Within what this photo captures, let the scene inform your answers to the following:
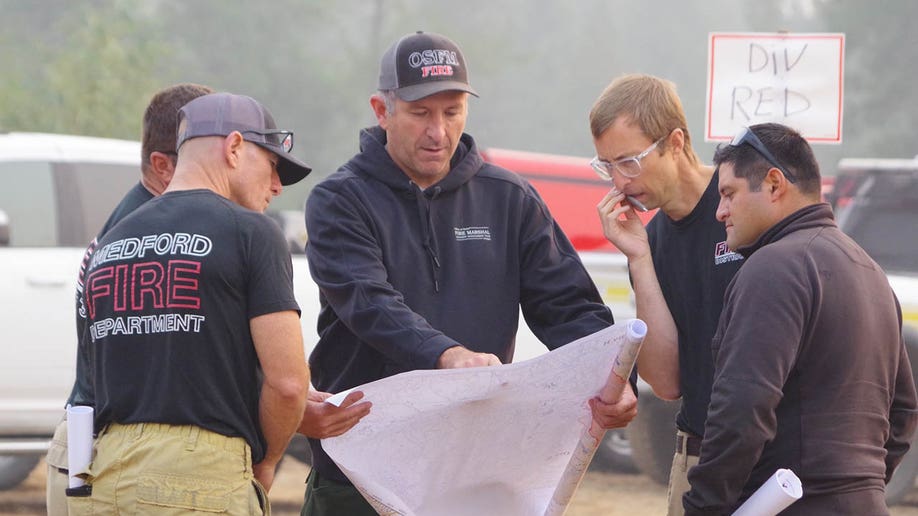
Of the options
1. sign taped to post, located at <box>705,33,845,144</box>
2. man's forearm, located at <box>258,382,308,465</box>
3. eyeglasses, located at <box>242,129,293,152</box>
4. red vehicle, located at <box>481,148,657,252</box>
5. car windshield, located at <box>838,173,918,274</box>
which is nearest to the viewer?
man's forearm, located at <box>258,382,308,465</box>

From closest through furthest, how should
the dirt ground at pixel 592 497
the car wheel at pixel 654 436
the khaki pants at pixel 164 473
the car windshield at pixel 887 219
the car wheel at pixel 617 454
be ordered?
the khaki pants at pixel 164 473, the car wheel at pixel 654 436, the dirt ground at pixel 592 497, the car windshield at pixel 887 219, the car wheel at pixel 617 454

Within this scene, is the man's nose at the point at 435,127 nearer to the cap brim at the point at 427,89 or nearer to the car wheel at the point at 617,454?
the cap brim at the point at 427,89

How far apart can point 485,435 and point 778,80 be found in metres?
3.59

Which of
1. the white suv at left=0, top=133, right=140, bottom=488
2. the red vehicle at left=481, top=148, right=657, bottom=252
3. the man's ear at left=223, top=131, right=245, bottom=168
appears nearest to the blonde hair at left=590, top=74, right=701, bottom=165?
the man's ear at left=223, top=131, right=245, bottom=168

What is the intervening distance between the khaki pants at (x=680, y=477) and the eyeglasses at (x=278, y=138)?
1.52 meters

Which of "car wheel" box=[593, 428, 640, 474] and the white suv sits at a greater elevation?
the white suv

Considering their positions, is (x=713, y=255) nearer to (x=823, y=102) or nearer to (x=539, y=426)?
(x=539, y=426)

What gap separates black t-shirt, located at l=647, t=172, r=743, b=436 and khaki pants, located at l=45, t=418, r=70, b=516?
1.91 meters

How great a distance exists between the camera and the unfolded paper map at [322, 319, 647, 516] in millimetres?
3445

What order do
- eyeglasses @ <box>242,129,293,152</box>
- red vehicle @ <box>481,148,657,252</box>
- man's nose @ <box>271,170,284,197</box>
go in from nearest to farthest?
eyeglasses @ <box>242,129,293,152</box> < man's nose @ <box>271,170,284,197</box> < red vehicle @ <box>481,148,657,252</box>

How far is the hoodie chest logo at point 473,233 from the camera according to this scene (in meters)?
4.02

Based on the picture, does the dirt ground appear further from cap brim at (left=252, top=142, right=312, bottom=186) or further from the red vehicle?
cap brim at (left=252, top=142, right=312, bottom=186)

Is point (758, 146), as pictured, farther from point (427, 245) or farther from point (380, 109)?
point (380, 109)

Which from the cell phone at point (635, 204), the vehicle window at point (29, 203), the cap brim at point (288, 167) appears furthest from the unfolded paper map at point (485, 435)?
the vehicle window at point (29, 203)
